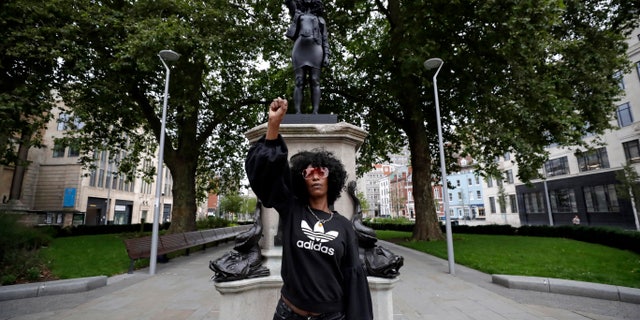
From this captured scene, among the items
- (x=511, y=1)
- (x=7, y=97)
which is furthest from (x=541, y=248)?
(x=7, y=97)

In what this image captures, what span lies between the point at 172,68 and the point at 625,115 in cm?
3719

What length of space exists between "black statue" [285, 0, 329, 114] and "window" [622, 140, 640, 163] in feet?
116

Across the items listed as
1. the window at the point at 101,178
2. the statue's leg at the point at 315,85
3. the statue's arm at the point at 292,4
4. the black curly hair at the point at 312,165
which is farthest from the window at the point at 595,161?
the window at the point at 101,178

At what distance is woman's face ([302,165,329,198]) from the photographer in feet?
7.25

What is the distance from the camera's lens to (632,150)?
93.5ft

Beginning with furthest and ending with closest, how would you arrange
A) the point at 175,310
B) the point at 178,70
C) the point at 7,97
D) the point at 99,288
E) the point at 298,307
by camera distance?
the point at 178,70
the point at 7,97
the point at 99,288
the point at 175,310
the point at 298,307

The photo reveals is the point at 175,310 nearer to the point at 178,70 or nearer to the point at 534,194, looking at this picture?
the point at 178,70

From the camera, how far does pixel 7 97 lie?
10.0 meters

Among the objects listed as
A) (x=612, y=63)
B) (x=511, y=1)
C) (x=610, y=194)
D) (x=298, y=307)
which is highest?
(x=511, y=1)

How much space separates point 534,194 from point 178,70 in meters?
44.4

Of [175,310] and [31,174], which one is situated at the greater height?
[31,174]

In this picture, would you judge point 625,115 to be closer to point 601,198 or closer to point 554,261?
point 601,198

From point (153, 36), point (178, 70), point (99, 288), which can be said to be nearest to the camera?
point (99, 288)

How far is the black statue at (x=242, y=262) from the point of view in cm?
332
